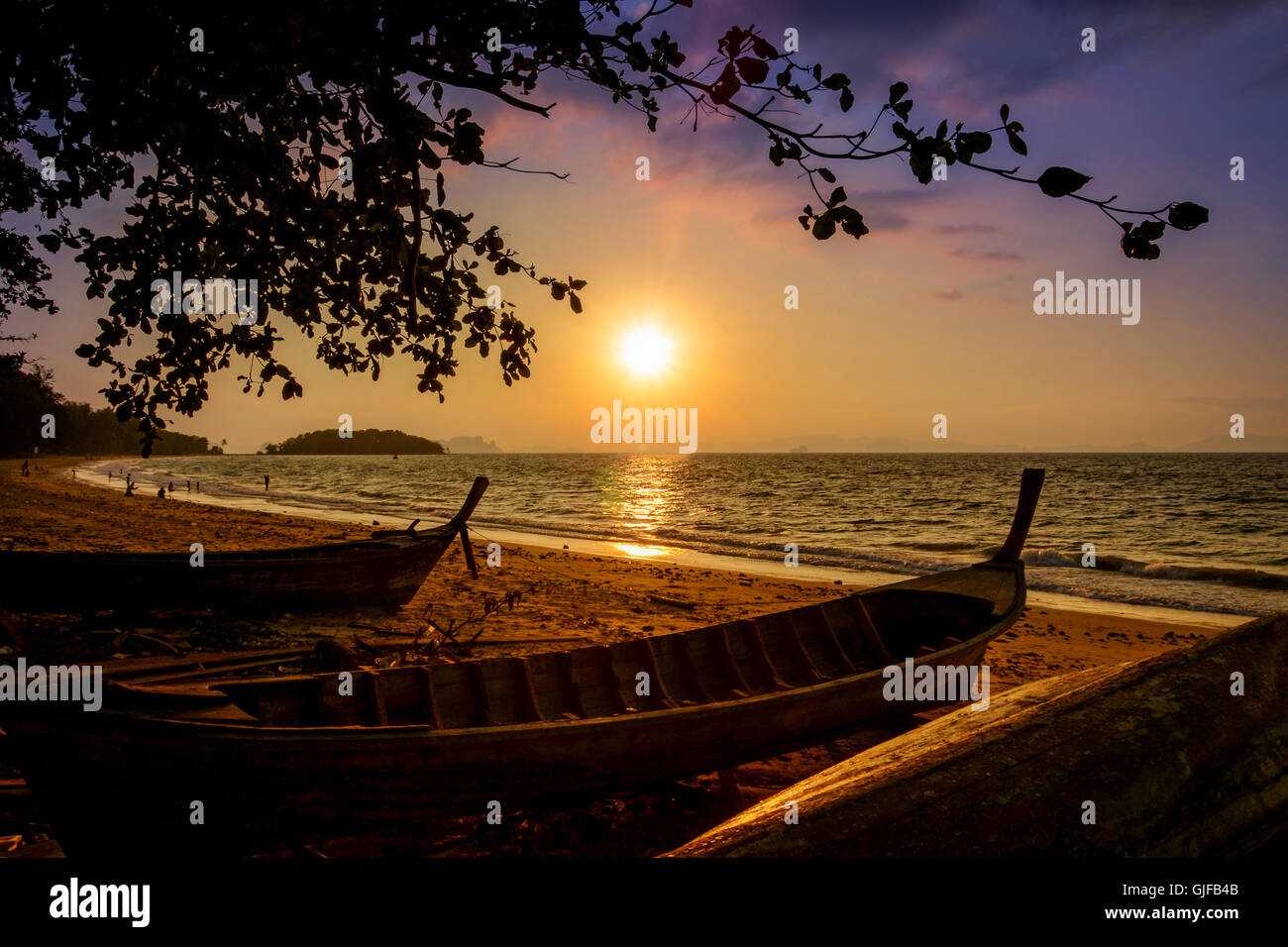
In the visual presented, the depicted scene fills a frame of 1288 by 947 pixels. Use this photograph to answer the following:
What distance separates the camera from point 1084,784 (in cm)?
262

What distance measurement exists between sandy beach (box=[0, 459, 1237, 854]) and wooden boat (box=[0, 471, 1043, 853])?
0.46 m

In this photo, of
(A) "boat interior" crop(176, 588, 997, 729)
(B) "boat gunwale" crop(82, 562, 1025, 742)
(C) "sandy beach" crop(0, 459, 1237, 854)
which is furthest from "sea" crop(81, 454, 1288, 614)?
(B) "boat gunwale" crop(82, 562, 1025, 742)

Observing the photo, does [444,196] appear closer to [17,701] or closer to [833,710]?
[17,701]

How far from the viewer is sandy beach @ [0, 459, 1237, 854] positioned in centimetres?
484

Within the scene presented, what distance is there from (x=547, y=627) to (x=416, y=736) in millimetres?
7105

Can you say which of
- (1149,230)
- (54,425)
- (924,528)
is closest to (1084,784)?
(1149,230)

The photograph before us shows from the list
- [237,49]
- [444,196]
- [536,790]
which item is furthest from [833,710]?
[237,49]

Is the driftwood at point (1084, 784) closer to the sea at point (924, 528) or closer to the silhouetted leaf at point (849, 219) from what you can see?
the silhouetted leaf at point (849, 219)

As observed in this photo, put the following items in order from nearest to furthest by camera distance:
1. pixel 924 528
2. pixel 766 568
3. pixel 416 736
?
1. pixel 416 736
2. pixel 766 568
3. pixel 924 528

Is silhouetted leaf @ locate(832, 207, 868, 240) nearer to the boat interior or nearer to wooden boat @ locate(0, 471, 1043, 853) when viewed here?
wooden boat @ locate(0, 471, 1043, 853)

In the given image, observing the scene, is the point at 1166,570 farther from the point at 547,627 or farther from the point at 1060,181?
the point at 1060,181

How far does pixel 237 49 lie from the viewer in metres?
2.79

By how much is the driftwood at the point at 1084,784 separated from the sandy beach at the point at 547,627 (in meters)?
2.29

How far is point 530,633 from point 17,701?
6.98 metres
